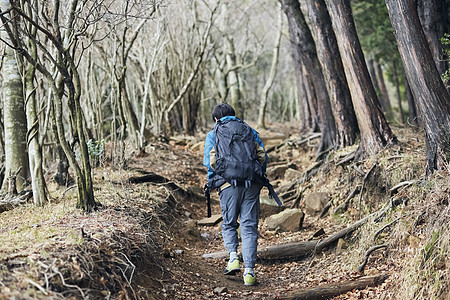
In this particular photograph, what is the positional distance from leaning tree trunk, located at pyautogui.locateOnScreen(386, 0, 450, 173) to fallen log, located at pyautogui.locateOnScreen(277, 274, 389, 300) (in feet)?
6.02

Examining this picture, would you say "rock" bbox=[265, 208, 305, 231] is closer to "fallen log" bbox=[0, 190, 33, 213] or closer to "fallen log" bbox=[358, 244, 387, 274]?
"fallen log" bbox=[358, 244, 387, 274]

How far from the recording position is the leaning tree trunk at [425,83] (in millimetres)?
6079

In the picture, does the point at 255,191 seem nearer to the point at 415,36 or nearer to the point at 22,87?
the point at 415,36

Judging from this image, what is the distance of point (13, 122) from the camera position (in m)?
8.27

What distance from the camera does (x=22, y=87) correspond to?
27.9 feet

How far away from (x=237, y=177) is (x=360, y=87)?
4517mm

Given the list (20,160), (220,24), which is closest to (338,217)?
(20,160)

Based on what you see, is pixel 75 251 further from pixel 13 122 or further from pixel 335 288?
pixel 13 122

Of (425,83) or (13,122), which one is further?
(13,122)

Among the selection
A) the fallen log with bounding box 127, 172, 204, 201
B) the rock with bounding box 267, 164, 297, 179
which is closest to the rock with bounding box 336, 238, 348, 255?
the fallen log with bounding box 127, 172, 204, 201

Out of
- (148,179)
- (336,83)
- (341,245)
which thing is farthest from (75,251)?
(336,83)

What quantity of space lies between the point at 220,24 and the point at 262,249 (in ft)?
60.0

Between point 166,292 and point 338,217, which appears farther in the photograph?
point 338,217

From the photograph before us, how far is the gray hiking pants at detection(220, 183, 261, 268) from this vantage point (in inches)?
230
